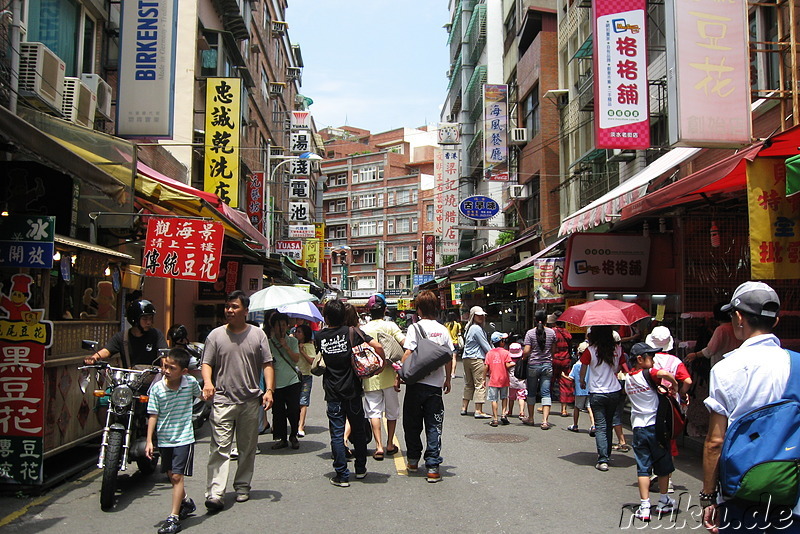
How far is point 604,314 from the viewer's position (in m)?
8.69

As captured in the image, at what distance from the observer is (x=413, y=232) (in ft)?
221

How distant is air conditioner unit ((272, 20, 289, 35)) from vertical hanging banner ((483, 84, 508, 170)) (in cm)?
1757

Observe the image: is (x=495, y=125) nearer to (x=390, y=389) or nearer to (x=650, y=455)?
(x=390, y=389)

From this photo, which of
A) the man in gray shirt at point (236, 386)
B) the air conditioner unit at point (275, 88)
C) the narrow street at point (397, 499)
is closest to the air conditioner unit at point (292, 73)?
the air conditioner unit at point (275, 88)

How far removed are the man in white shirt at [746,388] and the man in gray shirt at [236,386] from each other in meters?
3.88

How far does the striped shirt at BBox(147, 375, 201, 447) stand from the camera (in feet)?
19.3

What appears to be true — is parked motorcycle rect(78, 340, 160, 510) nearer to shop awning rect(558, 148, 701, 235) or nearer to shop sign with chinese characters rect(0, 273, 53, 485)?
shop sign with chinese characters rect(0, 273, 53, 485)

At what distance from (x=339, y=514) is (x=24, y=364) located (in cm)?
337

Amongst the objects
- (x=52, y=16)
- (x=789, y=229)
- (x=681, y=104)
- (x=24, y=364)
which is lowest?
(x=24, y=364)

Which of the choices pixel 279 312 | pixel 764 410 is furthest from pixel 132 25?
pixel 764 410

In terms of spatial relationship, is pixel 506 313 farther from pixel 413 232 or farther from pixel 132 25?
pixel 413 232

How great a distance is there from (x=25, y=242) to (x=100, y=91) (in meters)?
7.56

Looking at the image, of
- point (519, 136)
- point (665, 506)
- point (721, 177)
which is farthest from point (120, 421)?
point (519, 136)

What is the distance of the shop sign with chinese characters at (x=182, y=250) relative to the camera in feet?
35.9
